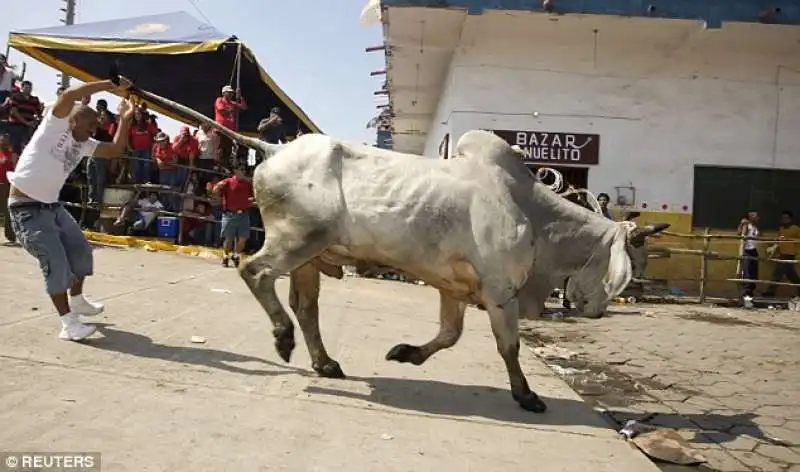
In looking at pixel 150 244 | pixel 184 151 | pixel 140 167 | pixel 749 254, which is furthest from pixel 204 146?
pixel 749 254

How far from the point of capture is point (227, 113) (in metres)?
10.9

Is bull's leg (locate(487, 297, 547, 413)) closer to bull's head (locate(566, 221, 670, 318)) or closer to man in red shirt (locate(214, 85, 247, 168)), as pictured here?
bull's head (locate(566, 221, 670, 318))

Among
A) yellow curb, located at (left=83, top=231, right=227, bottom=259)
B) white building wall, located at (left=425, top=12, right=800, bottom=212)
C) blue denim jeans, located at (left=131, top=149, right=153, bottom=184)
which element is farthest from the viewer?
white building wall, located at (left=425, top=12, right=800, bottom=212)

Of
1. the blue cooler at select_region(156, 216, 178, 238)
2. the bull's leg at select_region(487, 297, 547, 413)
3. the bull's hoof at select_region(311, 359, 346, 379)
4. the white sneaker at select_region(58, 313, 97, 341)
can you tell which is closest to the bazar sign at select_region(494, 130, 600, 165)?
the blue cooler at select_region(156, 216, 178, 238)

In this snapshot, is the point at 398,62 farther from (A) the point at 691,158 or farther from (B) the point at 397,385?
→ (B) the point at 397,385

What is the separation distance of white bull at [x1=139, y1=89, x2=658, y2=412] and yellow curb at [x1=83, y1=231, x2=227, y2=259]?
264 inches

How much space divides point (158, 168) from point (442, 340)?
8.21 metres

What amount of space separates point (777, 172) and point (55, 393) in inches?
543

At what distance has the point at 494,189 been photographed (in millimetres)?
4363

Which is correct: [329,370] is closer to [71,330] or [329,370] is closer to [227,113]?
[71,330]

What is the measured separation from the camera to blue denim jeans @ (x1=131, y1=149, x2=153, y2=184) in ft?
37.0

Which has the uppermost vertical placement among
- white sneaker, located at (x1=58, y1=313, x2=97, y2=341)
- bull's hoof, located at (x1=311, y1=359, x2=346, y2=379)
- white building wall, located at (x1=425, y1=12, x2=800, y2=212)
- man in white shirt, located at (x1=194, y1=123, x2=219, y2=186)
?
white building wall, located at (x1=425, y1=12, x2=800, y2=212)

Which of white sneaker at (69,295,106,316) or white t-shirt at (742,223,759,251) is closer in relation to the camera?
white sneaker at (69,295,106,316)

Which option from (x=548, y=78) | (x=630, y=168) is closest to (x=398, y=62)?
(x=548, y=78)
